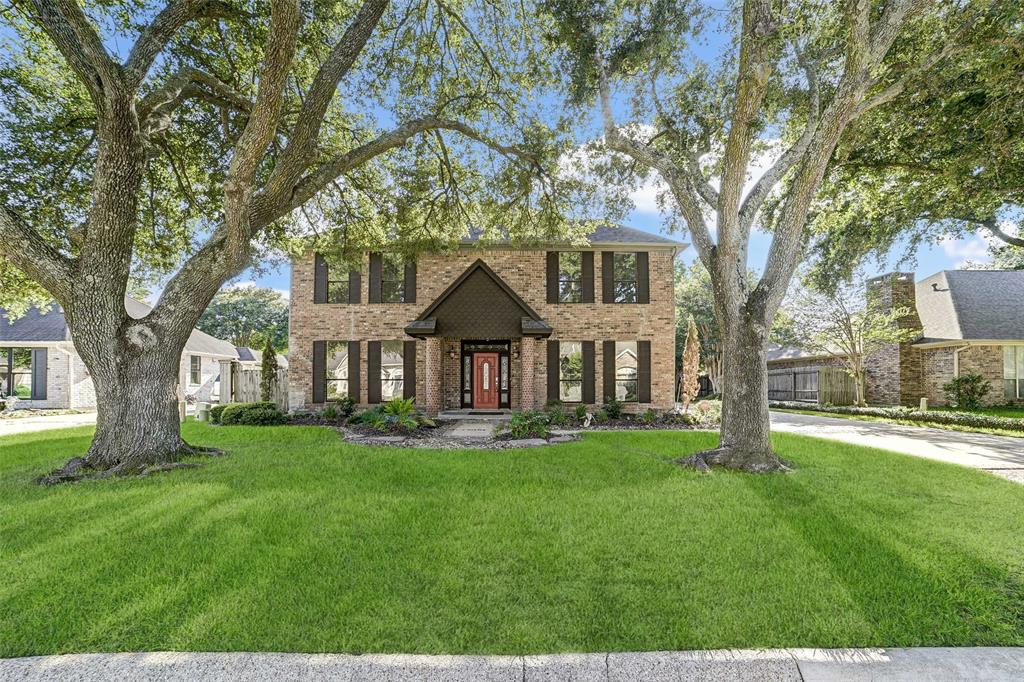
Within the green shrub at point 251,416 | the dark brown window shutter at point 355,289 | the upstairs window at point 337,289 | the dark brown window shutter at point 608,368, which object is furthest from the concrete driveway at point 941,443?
the green shrub at point 251,416

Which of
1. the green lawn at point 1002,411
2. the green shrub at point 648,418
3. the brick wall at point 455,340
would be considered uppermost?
the brick wall at point 455,340

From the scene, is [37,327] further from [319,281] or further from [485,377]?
[485,377]

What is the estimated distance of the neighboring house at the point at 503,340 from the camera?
48.1 ft

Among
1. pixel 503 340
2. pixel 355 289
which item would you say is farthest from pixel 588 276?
pixel 355 289

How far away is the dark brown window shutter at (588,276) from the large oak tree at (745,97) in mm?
5518

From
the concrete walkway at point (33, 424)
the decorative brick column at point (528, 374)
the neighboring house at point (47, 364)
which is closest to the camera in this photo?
the concrete walkway at point (33, 424)

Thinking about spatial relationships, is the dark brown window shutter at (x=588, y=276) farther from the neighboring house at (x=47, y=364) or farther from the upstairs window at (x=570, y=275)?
the neighboring house at (x=47, y=364)

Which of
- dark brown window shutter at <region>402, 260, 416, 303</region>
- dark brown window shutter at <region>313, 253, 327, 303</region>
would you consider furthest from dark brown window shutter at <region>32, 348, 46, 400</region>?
dark brown window shutter at <region>402, 260, 416, 303</region>

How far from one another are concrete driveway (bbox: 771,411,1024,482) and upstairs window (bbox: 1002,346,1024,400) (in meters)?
8.00

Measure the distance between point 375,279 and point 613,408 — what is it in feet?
28.5

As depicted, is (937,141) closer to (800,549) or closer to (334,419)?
(800,549)

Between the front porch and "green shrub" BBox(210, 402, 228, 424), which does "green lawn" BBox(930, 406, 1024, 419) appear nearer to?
the front porch

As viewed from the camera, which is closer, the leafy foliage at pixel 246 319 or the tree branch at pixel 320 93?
the tree branch at pixel 320 93

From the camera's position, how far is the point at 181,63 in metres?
9.27
